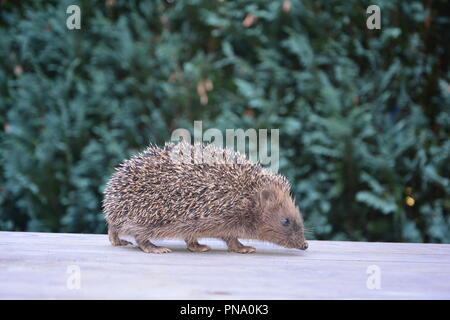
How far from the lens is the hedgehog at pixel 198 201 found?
2.59 m

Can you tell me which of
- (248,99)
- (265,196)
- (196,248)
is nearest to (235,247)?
(196,248)

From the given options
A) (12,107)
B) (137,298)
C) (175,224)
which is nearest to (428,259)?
(175,224)

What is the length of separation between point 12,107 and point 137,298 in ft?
10.3

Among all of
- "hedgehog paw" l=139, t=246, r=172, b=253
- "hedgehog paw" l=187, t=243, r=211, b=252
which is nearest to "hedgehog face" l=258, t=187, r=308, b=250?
Answer: "hedgehog paw" l=187, t=243, r=211, b=252

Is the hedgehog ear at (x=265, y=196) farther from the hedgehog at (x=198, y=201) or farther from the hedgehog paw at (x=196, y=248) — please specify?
the hedgehog paw at (x=196, y=248)

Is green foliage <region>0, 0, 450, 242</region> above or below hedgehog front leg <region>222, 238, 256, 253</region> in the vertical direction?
above

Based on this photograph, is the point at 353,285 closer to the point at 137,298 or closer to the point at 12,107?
the point at 137,298

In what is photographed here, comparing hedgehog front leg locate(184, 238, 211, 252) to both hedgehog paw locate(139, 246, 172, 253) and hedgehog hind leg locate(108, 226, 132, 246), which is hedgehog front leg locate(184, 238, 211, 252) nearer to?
hedgehog paw locate(139, 246, 172, 253)

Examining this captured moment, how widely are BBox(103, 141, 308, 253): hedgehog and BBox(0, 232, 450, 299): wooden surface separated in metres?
0.10

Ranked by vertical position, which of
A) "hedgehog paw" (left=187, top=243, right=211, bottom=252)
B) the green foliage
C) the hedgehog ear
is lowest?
"hedgehog paw" (left=187, top=243, right=211, bottom=252)

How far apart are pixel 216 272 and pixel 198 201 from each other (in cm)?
58

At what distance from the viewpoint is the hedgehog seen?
2588mm

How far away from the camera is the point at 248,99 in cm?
399
